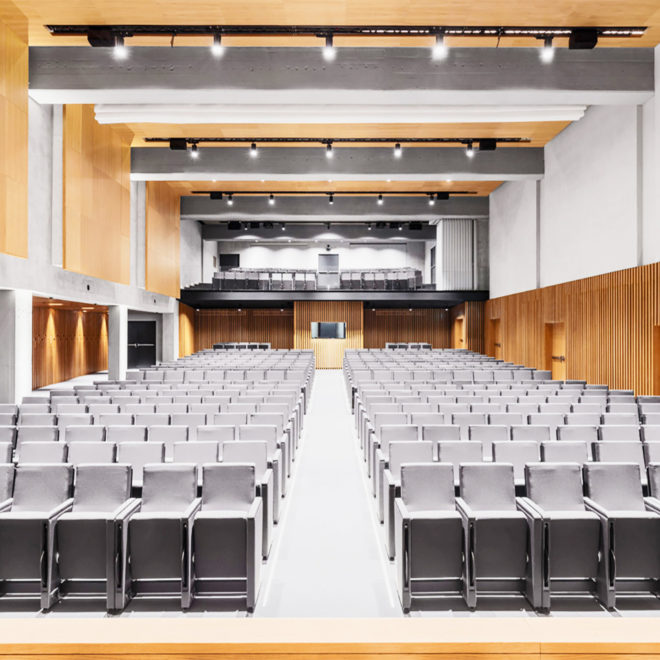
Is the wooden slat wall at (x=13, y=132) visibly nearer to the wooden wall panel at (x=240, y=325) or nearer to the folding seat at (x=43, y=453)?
the folding seat at (x=43, y=453)

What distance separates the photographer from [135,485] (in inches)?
177

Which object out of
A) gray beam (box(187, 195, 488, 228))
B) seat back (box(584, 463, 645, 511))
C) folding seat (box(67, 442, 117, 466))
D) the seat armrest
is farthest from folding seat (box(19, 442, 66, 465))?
gray beam (box(187, 195, 488, 228))

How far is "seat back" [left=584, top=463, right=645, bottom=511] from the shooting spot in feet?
13.8

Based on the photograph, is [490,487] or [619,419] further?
[619,419]

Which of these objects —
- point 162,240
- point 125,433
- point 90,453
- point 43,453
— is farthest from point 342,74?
point 162,240

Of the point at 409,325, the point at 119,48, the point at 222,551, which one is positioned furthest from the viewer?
the point at 409,325

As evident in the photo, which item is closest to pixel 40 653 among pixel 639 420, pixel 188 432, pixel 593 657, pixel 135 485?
pixel 593 657

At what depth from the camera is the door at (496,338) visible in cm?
2030

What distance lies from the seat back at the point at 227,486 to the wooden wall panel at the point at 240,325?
75.0 ft

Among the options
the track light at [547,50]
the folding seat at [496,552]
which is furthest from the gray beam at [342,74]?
the folding seat at [496,552]

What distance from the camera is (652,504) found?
399 centimetres

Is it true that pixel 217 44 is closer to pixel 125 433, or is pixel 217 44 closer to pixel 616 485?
pixel 125 433

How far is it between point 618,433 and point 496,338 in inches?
→ 609

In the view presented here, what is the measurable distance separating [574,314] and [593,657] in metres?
13.3
